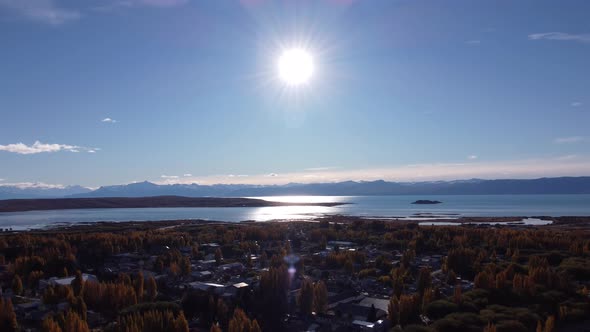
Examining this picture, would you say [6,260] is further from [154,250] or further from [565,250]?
[565,250]

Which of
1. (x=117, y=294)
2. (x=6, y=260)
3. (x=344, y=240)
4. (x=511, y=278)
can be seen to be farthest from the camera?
(x=344, y=240)

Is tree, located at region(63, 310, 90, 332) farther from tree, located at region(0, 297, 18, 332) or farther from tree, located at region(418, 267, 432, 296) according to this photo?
tree, located at region(418, 267, 432, 296)

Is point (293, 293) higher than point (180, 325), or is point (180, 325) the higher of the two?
point (180, 325)

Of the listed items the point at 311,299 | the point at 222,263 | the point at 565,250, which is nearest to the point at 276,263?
the point at 222,263

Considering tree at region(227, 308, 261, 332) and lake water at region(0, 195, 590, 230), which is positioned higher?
tree at region(227, 308, 261, 332)

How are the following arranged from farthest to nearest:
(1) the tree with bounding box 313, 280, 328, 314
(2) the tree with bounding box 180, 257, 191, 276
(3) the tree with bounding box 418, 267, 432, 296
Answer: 1. (2) the tree with bounding box 180, 257, 191, 276
2. (3) the tree with bounding box 418, 267, 432, 296
3. (1) the tree with bounding box 313, 280, 328, 314

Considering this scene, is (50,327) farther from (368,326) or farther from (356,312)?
(356,312)

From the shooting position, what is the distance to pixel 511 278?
18453mm

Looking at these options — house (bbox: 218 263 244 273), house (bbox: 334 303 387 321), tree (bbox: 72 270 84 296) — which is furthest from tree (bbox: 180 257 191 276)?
house (bbox: 334 303 387 321)

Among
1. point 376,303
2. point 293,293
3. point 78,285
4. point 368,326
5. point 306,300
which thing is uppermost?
point 78,285

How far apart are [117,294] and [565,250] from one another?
25554mm

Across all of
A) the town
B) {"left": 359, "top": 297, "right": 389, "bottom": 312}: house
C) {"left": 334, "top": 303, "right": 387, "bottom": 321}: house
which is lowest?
{"left": 359, "top": 297, "right": 389, "bottom": 312}: house

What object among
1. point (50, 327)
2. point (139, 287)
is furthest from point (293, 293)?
point (50, 327)

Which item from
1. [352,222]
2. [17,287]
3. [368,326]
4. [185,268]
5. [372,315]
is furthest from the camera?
[352,222]
